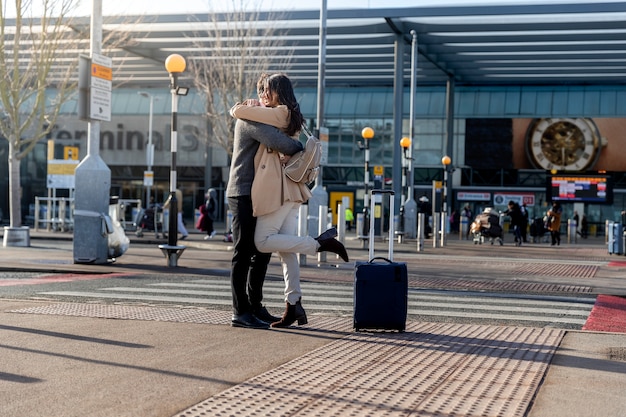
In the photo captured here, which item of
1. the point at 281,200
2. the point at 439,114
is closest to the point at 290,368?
the point at 281,200

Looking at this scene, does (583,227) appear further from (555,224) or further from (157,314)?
(157,314)

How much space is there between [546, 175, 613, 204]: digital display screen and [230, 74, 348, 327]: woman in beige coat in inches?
1680

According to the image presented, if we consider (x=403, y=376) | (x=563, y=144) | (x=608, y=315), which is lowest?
(x=608, y=315)

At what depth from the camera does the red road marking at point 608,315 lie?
27.5 feet

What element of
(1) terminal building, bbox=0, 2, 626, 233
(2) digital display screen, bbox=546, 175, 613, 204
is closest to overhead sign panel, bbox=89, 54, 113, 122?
(1) terminal building, bbox=0, 2, 626, 233

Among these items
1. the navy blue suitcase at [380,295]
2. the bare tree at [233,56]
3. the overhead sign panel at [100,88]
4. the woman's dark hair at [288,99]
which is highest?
→ the bare tree at [233,56]

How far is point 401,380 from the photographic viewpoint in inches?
204

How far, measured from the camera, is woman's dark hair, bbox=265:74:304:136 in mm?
7180

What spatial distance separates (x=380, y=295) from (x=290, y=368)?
70.7 inches

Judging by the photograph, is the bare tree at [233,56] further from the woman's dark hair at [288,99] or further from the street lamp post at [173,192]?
the woman's dark hair at [288,99]

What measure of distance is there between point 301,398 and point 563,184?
45504 millimetres

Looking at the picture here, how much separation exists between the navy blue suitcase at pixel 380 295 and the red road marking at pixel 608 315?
210cm

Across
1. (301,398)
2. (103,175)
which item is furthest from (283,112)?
(103,175)

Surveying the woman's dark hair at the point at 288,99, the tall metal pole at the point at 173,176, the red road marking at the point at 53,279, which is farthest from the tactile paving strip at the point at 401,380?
the tall metal pole at the point at 173,176
